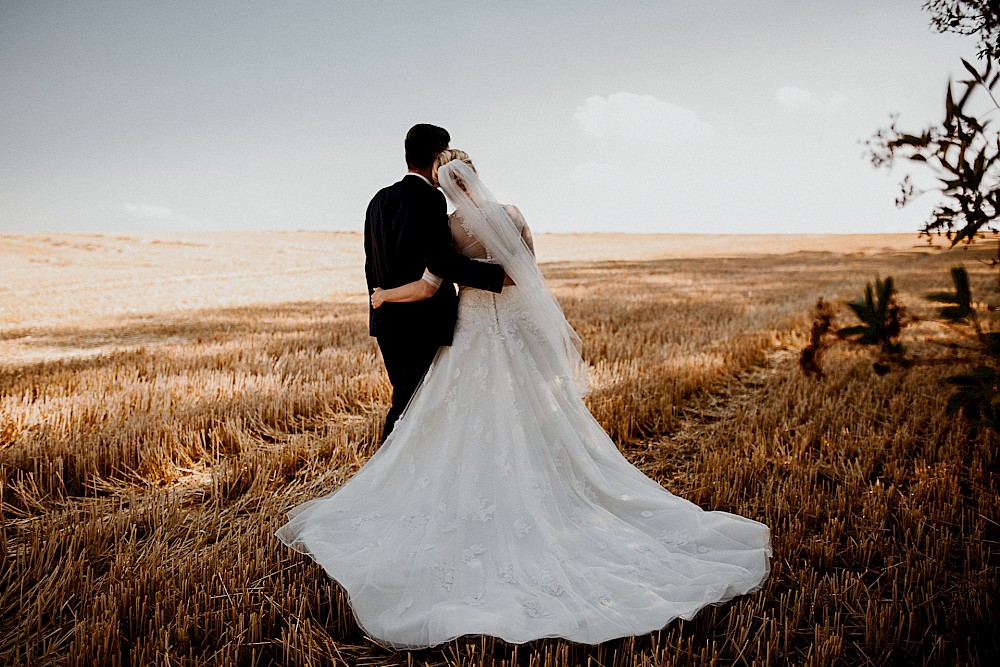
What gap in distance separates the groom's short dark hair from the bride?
8 cm

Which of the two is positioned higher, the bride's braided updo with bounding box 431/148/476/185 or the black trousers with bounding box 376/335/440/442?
the bride's braided updo with bounding box 431/148/476/185

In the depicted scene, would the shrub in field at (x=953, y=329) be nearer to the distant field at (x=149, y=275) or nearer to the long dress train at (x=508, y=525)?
the long dress train at (x=508, y=525)

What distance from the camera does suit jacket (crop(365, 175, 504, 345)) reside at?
124 inches

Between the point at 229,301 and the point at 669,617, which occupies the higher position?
the point at 229,301

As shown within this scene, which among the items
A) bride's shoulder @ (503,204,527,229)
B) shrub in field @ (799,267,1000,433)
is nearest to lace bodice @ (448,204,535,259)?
bride's shoulder @ (503,204,527,229)

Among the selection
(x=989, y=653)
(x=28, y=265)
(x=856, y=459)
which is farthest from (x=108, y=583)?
(x=28, y=265)

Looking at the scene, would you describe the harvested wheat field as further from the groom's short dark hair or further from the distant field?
the distant field

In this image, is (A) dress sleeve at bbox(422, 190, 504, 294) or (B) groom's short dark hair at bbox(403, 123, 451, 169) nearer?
(A) dress sleeve at bbox(422, 190, 504, 294)

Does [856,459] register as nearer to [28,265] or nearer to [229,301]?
[229,301]

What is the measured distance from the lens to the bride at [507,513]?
250 centimetres

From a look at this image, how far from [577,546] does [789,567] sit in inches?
39.7

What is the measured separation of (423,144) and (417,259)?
66 cm

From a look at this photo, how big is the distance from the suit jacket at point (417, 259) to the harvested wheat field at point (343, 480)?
1370 mm

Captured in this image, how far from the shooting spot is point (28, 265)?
22766 millimetres
